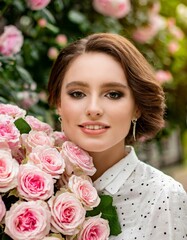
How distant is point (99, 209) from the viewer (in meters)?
1.93

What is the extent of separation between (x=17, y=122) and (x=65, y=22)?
187 cm

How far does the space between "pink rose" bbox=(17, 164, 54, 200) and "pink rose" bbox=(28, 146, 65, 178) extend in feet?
0.10

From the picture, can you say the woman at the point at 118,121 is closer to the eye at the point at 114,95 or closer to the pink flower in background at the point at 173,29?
the eye at the point at 114,95

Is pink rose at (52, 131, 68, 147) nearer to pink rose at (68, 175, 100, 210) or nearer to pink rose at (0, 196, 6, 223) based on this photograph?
pink rose at (68, 175, 100, 210)

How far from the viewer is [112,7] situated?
3.62m

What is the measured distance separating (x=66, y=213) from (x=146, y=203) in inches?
12.1

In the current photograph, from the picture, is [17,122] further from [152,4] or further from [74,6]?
[152,4]

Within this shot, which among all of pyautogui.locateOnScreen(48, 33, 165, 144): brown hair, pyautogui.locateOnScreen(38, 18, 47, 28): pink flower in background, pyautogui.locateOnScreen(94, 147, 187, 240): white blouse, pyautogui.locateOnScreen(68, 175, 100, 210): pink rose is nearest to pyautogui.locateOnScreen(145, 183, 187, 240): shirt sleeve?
pyautogui.locateOnScreen(94, 147, 187, 240): white blouse

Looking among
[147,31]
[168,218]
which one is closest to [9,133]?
[168,218]

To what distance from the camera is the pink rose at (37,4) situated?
278 cm

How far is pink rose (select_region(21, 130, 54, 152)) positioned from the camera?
1946 millimetres

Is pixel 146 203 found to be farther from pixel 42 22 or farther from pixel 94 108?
pixel 42 22

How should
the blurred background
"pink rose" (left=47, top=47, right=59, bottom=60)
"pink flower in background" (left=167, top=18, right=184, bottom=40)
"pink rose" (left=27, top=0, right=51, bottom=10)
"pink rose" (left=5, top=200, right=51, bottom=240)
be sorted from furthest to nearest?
"pink flower in background" (left=167, top=18, right=184, bottom=40) → "pink rose" (left=47, top=47, right=59, bottom=60) → the blurred background → "pink rose" (left=27, top=0, right=51, bottom=10) → "pink rose" (left=5, top=200, right=51, bottom=240)

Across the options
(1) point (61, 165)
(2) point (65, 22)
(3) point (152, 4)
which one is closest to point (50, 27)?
(2) point (65, 22)
